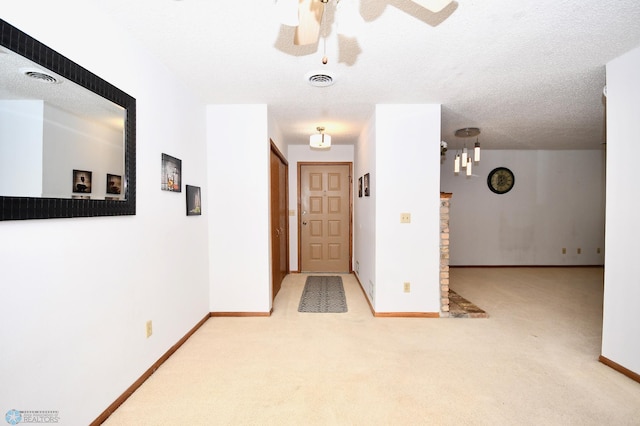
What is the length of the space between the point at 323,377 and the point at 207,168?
2304 millimetres

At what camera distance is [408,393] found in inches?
71.6

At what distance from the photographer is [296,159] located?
5.14 metres

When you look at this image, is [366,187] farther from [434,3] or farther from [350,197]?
[434,3]

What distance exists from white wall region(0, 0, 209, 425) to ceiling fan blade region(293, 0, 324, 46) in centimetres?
112

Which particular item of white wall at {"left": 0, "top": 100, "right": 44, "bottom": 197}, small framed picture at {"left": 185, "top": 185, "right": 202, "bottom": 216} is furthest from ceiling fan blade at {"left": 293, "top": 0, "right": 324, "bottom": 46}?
small framed picture at {"left": 185, "top": 185, "right": 202, "bottom": 216}

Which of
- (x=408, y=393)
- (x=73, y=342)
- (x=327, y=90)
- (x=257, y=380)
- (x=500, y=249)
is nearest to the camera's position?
(x=73, y=342)

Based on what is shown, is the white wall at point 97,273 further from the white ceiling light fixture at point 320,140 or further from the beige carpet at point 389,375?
the white ceiling light fixture at point 320,140

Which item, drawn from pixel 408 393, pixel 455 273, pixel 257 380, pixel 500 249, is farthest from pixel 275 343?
pixel 500 249

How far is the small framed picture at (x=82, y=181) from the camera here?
1.38 m

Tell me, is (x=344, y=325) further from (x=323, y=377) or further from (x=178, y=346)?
(x=178, y=346)

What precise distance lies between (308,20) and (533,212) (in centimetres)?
615

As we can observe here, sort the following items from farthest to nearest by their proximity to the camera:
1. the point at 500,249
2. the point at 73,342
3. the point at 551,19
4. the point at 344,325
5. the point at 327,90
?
the point at 500,249, the point at 344,325, the point at 327,90, the point at 551,19, the point at 73,342

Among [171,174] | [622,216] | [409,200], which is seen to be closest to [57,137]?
[171,174]

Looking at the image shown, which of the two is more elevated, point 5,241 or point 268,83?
point 268,83
